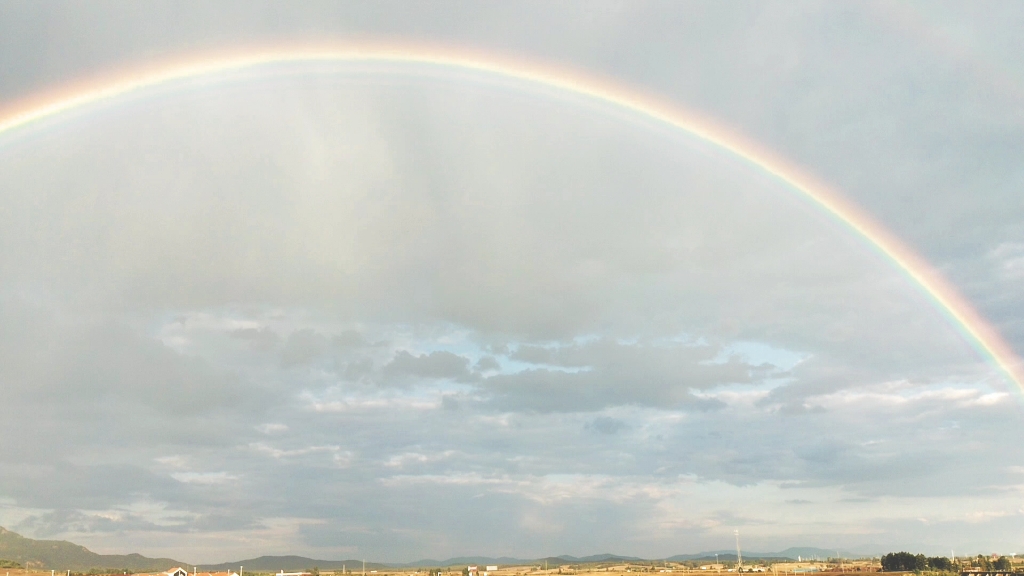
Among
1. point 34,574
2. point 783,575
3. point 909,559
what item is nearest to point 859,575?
point 909,559

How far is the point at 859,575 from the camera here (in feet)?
497

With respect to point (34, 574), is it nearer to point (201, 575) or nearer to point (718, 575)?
point (201, 575)

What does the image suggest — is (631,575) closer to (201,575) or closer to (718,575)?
(718,575)

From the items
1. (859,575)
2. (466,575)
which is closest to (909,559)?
(859,575)

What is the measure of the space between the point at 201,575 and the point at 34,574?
78.7 metres

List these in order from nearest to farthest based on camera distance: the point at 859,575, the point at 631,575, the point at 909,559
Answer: the point at 859,575
the point at 909,559
the point at 631,575

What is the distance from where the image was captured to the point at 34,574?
199 metres

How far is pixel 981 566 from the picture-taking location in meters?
189

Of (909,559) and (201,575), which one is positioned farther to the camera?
(909,559)

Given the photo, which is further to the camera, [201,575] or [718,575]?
[718,575]

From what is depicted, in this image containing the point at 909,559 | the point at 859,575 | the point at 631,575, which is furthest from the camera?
the point at 631,575

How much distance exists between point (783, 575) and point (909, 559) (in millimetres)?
33377

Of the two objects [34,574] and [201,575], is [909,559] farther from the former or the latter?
[34,574]

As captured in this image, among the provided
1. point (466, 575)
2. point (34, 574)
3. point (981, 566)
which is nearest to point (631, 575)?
point (466, 575)
